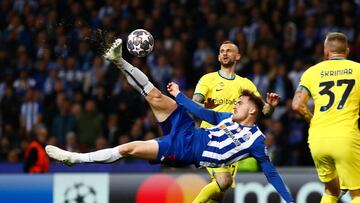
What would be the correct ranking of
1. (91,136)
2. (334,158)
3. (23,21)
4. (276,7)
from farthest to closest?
(23,21) < (276,7) < (91,136) < (334,158)

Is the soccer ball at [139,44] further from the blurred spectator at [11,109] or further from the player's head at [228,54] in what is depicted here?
the blurred spectator at [11,109]

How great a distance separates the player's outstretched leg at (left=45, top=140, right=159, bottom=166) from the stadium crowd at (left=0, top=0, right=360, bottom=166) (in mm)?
5507

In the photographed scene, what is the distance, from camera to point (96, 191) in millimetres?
13086

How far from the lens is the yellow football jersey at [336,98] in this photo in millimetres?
9703

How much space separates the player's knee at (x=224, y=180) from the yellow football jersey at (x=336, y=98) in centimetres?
149

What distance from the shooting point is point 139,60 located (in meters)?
17.2

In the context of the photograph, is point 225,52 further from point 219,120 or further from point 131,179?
point 131,179

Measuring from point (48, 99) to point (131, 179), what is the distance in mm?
4899

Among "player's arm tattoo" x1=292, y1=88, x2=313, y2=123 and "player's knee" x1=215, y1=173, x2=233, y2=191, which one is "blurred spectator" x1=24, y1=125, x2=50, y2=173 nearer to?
"player's knee" x1=215, y1=173, x2=233, y2=191

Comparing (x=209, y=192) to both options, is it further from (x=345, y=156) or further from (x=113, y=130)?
(x=113, y=130)

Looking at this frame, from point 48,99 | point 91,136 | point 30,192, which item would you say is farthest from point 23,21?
point 30,192

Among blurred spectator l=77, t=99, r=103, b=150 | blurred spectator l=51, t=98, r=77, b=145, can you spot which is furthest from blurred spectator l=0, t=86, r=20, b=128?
blurred spectator l=77, t=99, r=103, b=150

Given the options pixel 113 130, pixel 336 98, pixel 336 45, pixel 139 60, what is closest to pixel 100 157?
pixel 336 98

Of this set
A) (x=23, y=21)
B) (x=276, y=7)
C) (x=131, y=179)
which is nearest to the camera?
(x=131, y=179)
